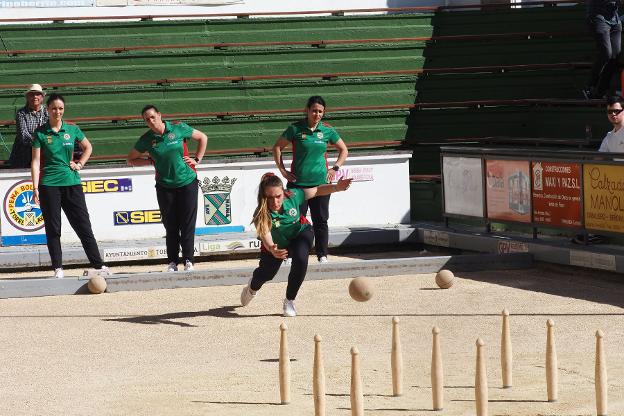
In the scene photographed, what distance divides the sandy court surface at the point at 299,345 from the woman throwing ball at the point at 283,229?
41cm

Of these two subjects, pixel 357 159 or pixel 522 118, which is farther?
pixel 522 118

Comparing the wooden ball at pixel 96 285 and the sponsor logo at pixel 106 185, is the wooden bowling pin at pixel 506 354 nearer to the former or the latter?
the wooden ball at pixel 96 285

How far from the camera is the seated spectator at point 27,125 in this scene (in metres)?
16.9

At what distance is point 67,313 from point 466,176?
6.31m

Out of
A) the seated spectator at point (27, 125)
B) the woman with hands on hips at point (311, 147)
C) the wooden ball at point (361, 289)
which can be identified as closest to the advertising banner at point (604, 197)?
the woman with hands on hips at point (311, 147)

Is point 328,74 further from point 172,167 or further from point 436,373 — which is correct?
point 436,373

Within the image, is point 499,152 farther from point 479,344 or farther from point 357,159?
point 479,344

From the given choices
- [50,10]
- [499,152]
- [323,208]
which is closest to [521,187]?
[499,152]

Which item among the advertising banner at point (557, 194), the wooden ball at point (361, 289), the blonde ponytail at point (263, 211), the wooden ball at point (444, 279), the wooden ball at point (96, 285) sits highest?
the blonde ponytail at point (263, 211)

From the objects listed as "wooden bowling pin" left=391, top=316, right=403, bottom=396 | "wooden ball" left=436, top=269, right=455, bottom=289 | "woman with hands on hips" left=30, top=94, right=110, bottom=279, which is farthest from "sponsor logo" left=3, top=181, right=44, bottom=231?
"wooden bowling pin" left=391, top=316, right=403, bottom=396

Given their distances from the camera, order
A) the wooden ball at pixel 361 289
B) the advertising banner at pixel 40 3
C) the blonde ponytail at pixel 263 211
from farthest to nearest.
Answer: the advertising banner at pixel 40 3, the wooden ball at pixel 361 289, the blonde ponytail at pixel 263 211

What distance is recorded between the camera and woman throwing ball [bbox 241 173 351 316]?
1209 centimetres

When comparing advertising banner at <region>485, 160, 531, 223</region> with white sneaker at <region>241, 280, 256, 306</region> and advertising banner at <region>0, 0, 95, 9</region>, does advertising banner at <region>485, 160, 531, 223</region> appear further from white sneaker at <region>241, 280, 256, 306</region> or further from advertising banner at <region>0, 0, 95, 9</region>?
advertising banner at <region>0, 0, 95, 9</region>

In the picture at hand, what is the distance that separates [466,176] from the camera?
57.3 feet
